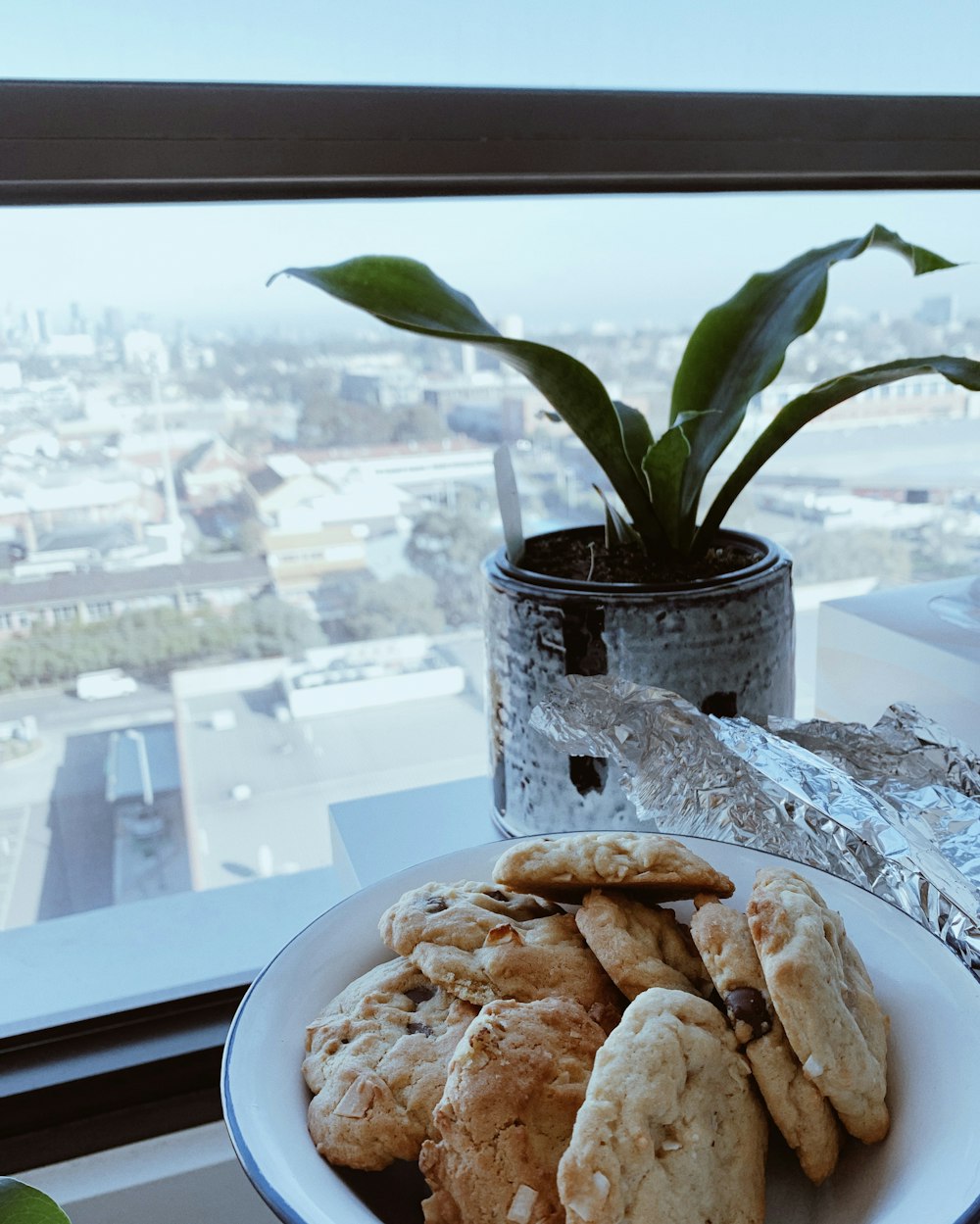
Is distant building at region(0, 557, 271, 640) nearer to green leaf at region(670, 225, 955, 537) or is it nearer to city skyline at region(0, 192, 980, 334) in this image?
city skyline at region(0, 192, 980, 334)

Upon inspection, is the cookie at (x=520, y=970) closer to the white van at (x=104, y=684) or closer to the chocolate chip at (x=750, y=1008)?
the chocolate chip at (x=750, y=1008)

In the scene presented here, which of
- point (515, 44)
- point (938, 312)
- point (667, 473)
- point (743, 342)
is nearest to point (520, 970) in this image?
point (667, 473)

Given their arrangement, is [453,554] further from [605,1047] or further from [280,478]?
[605,1047]

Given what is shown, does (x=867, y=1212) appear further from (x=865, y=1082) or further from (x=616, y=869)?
(x=616, y=869)

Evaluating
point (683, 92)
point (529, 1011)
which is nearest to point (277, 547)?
point (683, 92)

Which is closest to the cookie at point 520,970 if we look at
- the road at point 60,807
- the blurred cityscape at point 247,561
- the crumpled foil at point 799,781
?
the crumpled foil at point 799,781

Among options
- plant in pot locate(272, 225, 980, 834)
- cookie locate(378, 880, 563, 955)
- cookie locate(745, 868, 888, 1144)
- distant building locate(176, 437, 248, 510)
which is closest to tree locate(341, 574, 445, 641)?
distant building locate(176, 437, 248, 510)
